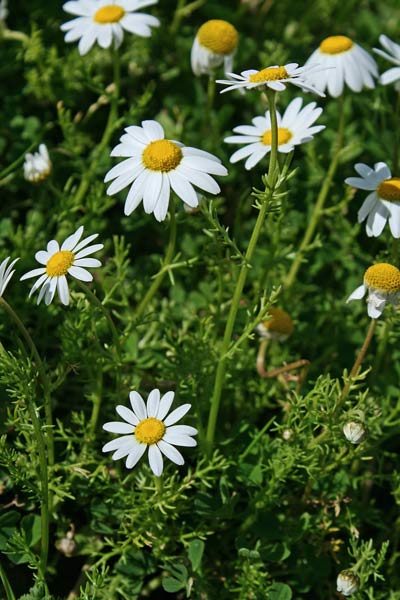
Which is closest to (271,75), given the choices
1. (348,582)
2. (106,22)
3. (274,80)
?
(274,80)

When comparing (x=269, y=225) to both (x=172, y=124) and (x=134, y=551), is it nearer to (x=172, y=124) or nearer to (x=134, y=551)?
(x=172, y=124)

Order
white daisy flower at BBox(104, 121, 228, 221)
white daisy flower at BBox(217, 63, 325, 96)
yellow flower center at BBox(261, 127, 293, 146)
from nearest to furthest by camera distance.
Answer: white daisy flower at BBox(217, 63, 325, 96) → white daisy flower at BBox(104, 121, 228, 221) → yellow flower center at BBox(261, 127, 293, 146)

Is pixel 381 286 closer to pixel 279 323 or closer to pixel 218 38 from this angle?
pixel 279 323

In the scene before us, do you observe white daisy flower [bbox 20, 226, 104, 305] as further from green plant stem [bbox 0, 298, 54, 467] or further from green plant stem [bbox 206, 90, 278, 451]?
green plant stem [bbox 206, 90, 278, 451]

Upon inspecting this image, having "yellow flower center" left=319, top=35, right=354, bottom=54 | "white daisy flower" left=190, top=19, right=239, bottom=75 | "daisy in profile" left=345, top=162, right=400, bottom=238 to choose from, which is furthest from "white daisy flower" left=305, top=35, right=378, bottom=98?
"daisy in profile" left=345, top=162, right=400, bottom=238

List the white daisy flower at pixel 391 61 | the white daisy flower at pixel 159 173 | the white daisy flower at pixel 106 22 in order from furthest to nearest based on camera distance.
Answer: the white daisy flower at pixel 106 22, the white daisy flower at pixel 391 61, the white daisy flower at pixel 159 173

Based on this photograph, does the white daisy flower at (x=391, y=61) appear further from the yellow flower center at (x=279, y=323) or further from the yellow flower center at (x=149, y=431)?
the yellow flower center at (x=149, y=431)

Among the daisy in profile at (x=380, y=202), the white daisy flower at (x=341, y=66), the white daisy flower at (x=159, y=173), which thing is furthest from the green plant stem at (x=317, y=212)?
the white daisy flower at (x=159, y=173)
